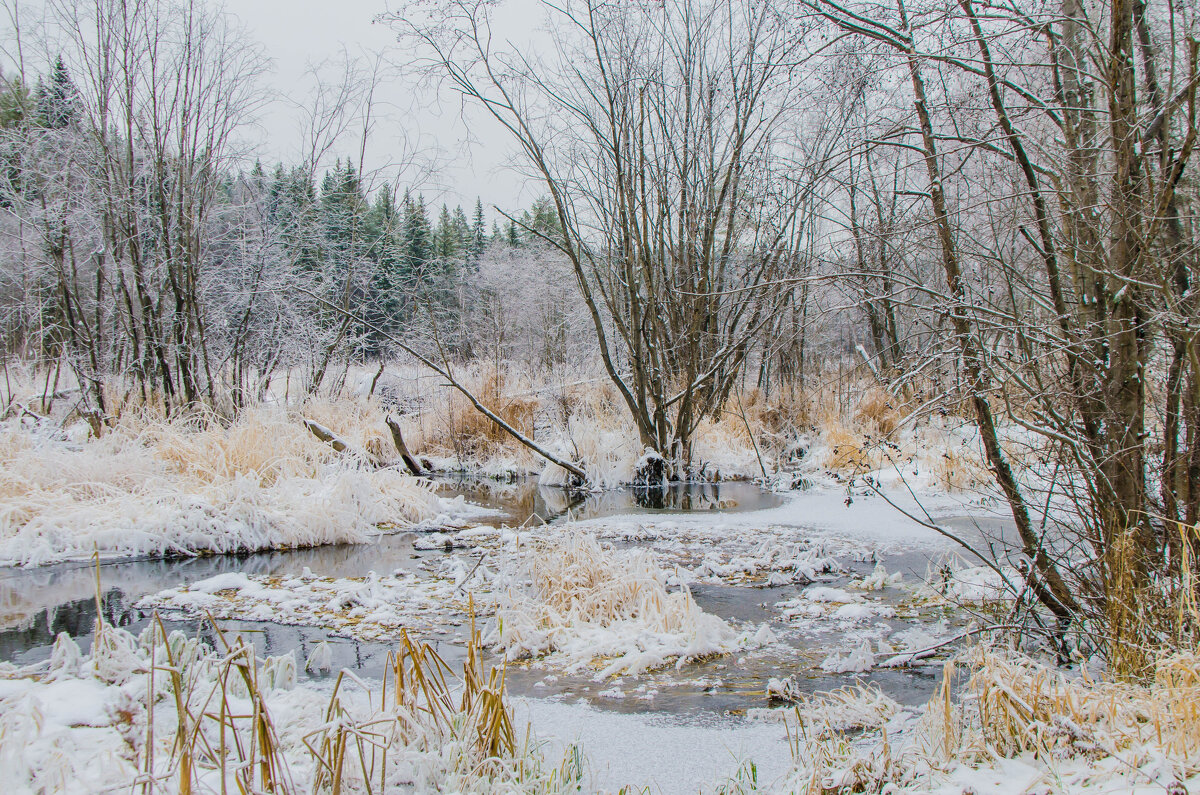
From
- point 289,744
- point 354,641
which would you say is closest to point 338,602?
point 354,641

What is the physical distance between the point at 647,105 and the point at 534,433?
5466 mm

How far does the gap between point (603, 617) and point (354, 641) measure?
138 centimetres

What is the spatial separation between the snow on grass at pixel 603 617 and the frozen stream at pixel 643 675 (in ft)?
0.44

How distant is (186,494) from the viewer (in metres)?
6.53

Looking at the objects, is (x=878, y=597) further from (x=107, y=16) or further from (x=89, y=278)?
(x=89, y=278)

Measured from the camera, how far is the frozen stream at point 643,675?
257cm

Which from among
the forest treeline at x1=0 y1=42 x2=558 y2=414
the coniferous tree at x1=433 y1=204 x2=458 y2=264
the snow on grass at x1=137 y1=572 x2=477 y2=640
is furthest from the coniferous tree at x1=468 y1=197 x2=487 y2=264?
the snow on grass at x1=137 y1=572 x2=477 y2=640

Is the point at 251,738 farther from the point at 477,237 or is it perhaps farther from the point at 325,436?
the point at 477,237

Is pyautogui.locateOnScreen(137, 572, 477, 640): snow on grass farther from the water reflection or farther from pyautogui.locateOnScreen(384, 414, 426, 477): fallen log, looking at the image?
pyautogui.locateOnScreen(384, 414, 426, 477): fallen log

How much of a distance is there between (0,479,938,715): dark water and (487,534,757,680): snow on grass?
0.46ft

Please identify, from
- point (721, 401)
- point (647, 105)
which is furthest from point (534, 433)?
point (647, 105)

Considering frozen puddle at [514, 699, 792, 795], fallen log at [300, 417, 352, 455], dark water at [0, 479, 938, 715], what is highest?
fallen log at [300, 417, 352, 455]

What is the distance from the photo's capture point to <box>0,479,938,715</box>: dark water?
3104 millimetres

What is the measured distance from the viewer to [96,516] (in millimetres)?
6090
